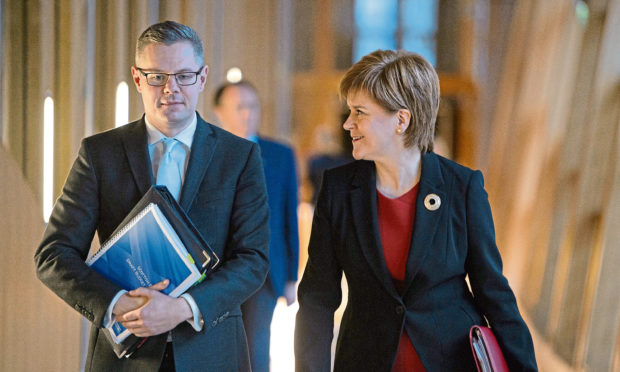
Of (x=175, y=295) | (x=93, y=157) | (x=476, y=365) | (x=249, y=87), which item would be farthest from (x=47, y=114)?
(x=476, y=365)

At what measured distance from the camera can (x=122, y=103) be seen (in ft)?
15.4

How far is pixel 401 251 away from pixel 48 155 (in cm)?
343

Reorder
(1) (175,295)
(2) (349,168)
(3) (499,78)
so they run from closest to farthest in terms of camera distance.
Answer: (1) (175,295)
(2) (349,168)
(3) (499,78)

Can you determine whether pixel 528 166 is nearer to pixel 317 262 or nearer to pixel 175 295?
pixel 317 262

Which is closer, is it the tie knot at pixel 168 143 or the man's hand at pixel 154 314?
the man's hand at pixel 154 314

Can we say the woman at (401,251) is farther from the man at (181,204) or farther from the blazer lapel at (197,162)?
the blazer lapel at (197,162)

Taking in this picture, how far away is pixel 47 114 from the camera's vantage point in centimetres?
452

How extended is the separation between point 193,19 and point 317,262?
137 inches

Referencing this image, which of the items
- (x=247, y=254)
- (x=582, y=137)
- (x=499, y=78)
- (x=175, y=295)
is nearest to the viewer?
(x=175, y=295)

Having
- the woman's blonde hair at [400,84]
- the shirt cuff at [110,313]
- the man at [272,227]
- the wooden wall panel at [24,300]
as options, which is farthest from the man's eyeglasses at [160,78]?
the wooden wall panel at [24,300]

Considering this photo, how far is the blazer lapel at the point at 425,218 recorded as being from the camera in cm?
168

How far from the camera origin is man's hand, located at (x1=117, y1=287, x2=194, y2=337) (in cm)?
152

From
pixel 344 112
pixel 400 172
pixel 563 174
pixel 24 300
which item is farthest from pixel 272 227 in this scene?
pixel 344 112

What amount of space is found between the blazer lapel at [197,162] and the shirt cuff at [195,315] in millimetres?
218
